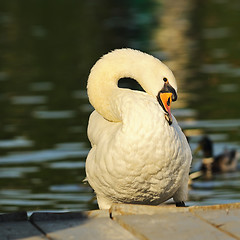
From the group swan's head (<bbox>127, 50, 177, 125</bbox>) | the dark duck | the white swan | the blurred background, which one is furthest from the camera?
the dark duck

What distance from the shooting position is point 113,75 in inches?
284

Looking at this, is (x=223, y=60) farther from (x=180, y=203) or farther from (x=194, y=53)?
(x=180, y=203)

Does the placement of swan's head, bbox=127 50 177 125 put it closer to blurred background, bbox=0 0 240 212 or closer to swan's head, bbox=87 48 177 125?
swan's head, bbox=87 48 177 125

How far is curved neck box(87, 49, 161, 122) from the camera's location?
686 centimetres

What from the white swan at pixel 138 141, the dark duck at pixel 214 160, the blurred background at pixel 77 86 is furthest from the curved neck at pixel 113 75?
the dark duck at pixel 214 160

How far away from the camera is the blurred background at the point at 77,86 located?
43.1ft

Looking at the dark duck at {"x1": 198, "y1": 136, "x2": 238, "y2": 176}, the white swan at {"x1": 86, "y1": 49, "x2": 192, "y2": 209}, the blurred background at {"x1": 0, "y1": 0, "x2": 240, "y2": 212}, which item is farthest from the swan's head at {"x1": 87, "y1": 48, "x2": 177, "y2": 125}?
the dark duck at {"x1": 198, "y1": 136, "x2": 238, "y2": 176}

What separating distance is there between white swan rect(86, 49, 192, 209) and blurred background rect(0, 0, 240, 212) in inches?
180

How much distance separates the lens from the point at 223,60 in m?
23.4

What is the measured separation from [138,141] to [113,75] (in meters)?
0.94

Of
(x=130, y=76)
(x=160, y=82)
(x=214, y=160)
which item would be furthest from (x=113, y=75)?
(x=214, y=160)

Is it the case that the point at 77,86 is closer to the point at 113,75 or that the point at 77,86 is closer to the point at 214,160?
the point at 214,160

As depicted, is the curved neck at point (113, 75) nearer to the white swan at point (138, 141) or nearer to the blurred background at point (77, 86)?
the white swan at point (138, 141)

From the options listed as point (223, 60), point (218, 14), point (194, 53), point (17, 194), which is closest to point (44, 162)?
point (17, 194)
